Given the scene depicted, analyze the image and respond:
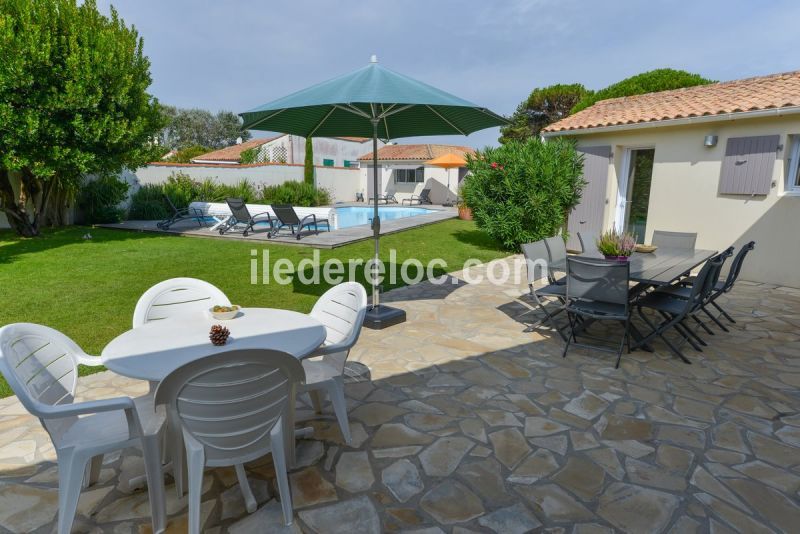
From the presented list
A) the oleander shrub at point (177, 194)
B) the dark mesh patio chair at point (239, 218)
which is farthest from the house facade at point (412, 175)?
the dark mesh patio chair at point (239, 218)

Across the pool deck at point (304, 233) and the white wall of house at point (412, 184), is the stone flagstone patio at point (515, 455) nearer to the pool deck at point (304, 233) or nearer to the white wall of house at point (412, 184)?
the pool deck at point (304, 233)

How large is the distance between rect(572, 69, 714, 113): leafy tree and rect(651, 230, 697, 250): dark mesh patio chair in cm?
1298

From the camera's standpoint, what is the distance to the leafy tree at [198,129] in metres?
50.6

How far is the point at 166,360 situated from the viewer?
2.34m

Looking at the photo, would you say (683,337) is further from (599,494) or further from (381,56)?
(381,56)

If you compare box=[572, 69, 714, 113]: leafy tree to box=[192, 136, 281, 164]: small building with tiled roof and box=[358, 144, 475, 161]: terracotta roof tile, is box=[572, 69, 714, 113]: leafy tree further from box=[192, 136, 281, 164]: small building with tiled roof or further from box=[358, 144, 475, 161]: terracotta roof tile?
box=[192, 136, 281, 164]: small building with tiled roof

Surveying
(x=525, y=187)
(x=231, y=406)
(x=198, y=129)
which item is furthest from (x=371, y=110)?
(x=198, y=129)

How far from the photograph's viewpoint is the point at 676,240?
21.4 feet

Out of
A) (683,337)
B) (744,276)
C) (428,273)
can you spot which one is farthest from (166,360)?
(744,276)

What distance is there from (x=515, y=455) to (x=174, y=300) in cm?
267

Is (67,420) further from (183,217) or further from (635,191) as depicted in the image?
(183,217)

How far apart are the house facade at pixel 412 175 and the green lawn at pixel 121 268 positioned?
12680 mm

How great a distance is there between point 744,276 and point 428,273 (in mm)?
5755

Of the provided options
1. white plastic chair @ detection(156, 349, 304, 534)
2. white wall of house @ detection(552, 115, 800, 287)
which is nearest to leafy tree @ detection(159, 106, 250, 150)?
white wall of house @ detection(552, 115, 800, 287)
